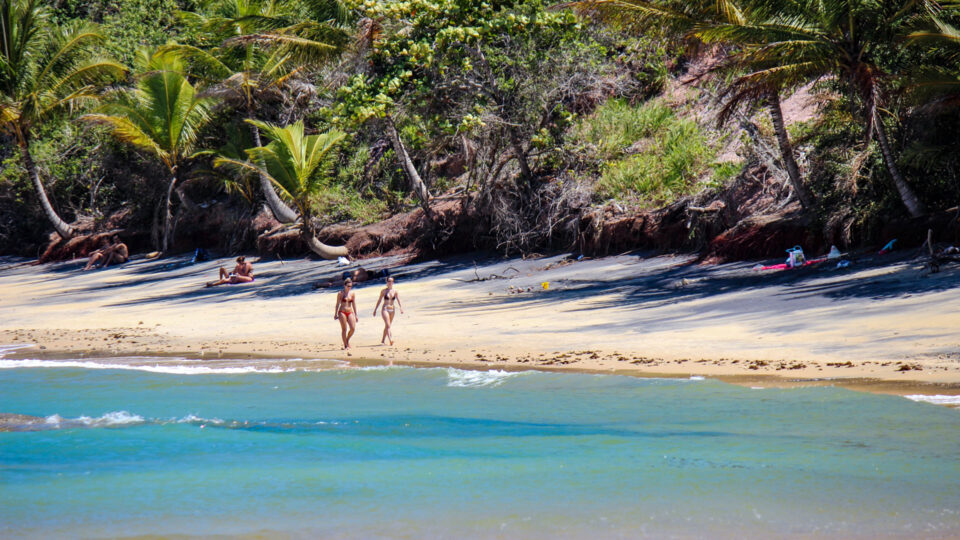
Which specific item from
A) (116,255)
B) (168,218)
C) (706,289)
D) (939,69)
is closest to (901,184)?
(939,69)

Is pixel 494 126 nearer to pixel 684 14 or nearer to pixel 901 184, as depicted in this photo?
pixel 684 14

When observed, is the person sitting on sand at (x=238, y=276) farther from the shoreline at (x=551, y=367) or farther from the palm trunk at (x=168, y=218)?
the palm trunk at (x=168, y=218)

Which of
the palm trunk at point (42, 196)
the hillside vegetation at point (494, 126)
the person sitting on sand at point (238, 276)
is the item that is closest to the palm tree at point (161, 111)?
the hillside vegetation at point (494, 126)

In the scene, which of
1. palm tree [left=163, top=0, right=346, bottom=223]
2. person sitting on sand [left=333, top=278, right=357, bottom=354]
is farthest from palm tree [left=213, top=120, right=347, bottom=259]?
person sitting on sand [left=333, top=278, right=357, bottom=354]

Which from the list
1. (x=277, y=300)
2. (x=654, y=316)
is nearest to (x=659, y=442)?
(x=654, y=316)

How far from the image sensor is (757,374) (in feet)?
26.0

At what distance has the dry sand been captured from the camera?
27.6ft

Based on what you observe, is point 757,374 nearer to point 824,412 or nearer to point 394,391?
point 824,412

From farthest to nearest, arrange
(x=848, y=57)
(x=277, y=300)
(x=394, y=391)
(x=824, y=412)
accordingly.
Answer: (x=277, y=300)
(x=848, y=57)
(x=394, y=391)
(x=824, y=412)

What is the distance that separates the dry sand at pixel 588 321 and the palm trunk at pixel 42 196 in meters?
11.1

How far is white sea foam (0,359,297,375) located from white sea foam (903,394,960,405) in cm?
683

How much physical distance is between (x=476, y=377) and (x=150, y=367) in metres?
4.72

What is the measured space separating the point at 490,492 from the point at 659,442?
5.10 ft

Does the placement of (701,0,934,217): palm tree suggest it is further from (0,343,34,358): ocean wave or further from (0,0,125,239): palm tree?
(0,0,125,239): palm tree
